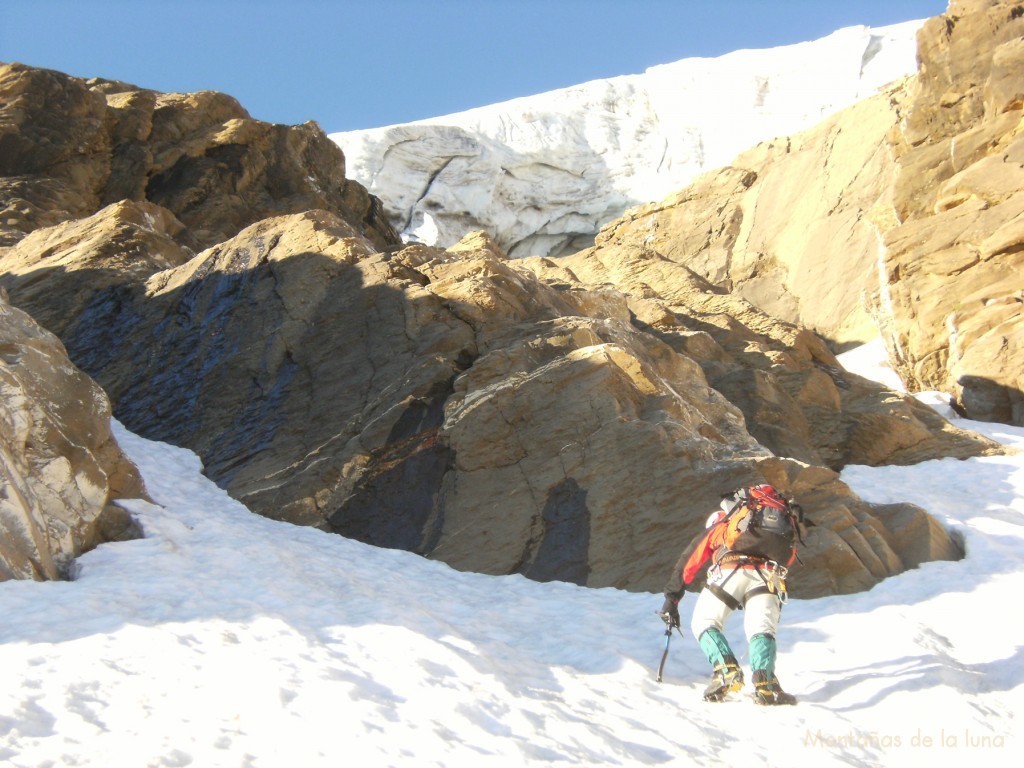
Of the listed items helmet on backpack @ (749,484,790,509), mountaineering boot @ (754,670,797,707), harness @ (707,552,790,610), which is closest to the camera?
mountaineering boot @ (754,670,797,707)

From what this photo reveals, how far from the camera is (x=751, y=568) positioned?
24.9 feet

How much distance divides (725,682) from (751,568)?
2.93ft

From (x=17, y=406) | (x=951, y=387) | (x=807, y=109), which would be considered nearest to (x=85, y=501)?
(x=17, y=406)

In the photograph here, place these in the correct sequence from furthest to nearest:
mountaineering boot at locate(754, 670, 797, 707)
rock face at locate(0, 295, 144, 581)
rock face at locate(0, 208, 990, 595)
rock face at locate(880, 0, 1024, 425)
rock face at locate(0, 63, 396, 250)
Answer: rock face at locate(0, 63, 396, 250)
rock face at locate(880, 0, 1024, 425)
rock face at locate(0, 208, 990, 595)
rock face at locate(0, 295, 144, 581)
mountaineering boot at locate(754, 670, 797, 707)

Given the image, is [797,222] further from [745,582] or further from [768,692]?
[768,692]

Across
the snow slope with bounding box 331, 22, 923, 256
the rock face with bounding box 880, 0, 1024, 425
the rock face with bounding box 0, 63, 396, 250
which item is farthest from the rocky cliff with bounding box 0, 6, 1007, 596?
the snow slope with bounding box 331, 22, 923, 256

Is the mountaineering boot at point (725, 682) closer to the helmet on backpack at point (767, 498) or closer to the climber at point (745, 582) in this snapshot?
the climber at point (745, 582)

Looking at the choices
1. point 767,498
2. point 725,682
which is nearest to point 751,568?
point 767,498

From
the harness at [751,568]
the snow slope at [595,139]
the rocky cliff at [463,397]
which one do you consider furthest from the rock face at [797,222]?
the harness at [751,568]

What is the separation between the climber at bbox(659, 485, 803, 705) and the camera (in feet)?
23.6

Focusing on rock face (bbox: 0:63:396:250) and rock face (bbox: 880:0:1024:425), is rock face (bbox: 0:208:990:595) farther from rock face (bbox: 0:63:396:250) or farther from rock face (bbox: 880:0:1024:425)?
rock face (bbox: 0:63:396:250)

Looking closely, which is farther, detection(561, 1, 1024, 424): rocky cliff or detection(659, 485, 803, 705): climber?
detection(561, 1, 1024, 424): rocky cliff

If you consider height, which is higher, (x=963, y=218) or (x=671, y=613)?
(x=963, y=218)

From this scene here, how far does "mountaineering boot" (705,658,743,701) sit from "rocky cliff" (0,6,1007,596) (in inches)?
116
